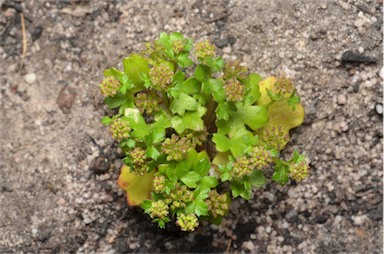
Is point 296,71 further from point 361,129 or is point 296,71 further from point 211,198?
point 211,198

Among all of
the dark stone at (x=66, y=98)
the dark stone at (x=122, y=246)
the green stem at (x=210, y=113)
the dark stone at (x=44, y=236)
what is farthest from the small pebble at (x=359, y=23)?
the dark stone at (x=44, y=236)

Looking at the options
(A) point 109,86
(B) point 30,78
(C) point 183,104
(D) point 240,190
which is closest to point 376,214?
(D) point 240,190

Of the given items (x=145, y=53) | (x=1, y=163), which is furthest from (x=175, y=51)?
(x=1, y=163)

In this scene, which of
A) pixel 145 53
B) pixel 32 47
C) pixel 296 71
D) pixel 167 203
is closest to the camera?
pixel 167 203

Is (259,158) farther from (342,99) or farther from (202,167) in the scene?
(342,99)

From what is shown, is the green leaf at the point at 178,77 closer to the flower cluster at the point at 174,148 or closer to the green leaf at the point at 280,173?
the flower cluster at the point at 174,148

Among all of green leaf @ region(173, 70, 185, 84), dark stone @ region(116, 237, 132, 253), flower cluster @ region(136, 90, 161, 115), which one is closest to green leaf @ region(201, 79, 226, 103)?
green leaf @ region(173, 70, 185, 84)

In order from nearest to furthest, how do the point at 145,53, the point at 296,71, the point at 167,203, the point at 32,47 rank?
the point at 167,203 < the point at 145,53 < the point at 296,71 < the point at 32,47

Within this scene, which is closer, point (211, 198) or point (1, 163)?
point (211, 198)
